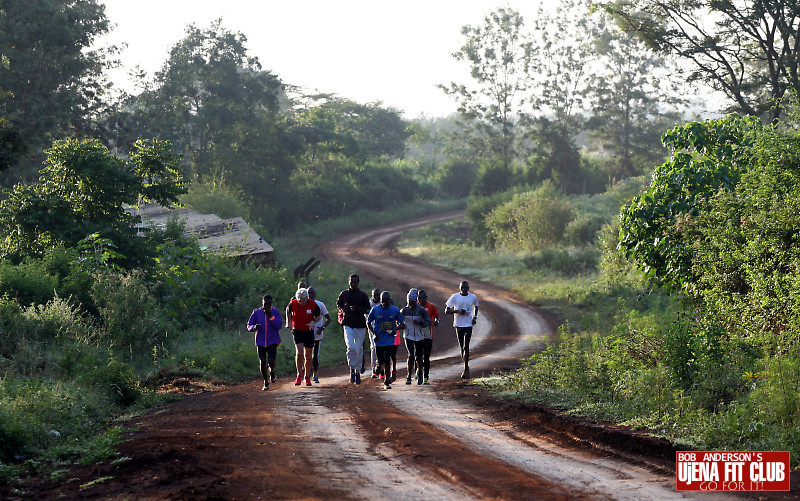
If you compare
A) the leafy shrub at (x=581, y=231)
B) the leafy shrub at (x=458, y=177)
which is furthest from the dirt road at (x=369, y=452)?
the leafy shrub at (x=458, y=177)

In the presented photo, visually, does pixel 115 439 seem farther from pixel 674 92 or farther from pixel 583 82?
pixel 674 92

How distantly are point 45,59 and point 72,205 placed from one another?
1377 cm

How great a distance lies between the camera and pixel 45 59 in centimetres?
3197

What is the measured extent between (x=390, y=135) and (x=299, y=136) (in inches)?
982

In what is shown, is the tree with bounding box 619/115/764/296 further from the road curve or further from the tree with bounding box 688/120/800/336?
the road curve

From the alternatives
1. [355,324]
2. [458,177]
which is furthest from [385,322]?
[458,177]

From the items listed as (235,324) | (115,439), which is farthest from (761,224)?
(235,324)

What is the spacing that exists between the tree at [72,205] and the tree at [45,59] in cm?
923

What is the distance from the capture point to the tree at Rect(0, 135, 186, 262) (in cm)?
2080

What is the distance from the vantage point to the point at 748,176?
1317 centimetres

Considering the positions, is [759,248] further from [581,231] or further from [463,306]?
[581,231]

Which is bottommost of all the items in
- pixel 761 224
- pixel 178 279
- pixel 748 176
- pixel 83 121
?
pixel 178 279

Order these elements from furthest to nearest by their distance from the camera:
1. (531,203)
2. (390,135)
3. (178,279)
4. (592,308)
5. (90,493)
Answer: (390,135) → (531,203) → (592,308) → (178,279) → (90,493)

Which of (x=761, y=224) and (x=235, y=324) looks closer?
(x=761, y=224)
